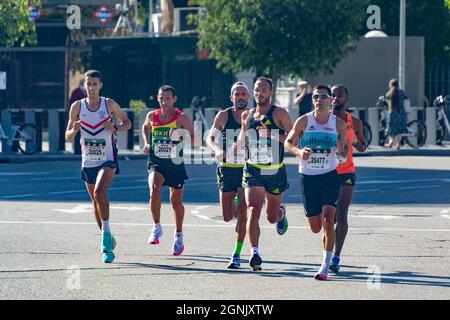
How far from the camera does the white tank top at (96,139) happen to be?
42.5 feet

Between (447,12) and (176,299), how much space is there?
126 ft

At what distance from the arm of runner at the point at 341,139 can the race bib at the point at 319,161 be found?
0.53 ft

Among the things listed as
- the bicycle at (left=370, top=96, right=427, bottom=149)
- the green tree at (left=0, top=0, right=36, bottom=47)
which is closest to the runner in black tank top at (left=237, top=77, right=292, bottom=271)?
the bicycle at (left=370, top=96, right=427, bottom=149)

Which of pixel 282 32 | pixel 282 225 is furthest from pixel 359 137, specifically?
pixel 282 32

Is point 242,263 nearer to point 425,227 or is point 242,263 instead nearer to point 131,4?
point 425,227

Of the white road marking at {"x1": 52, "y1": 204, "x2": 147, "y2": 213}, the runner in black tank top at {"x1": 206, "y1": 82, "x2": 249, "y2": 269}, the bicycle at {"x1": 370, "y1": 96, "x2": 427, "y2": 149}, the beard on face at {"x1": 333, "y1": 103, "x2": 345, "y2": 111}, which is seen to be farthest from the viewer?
the bicycle at {"x1": 370, "y1": 96, "x2": 427, "y2": 149}

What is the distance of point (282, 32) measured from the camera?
3409cm

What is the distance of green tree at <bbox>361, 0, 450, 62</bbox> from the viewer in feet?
149

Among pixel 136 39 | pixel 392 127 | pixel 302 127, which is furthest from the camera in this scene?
pixel 136 39

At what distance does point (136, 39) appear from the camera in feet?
129

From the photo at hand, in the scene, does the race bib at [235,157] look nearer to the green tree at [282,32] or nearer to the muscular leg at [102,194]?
the muscular leg at [102,194]

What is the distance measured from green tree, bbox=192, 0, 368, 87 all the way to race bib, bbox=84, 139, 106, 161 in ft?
68.9

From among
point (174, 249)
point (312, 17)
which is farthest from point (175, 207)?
point (312, 17)

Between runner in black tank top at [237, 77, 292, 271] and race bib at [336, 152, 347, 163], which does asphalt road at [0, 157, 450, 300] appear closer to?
runner in black tank top at [237, 77, 292, 271]
